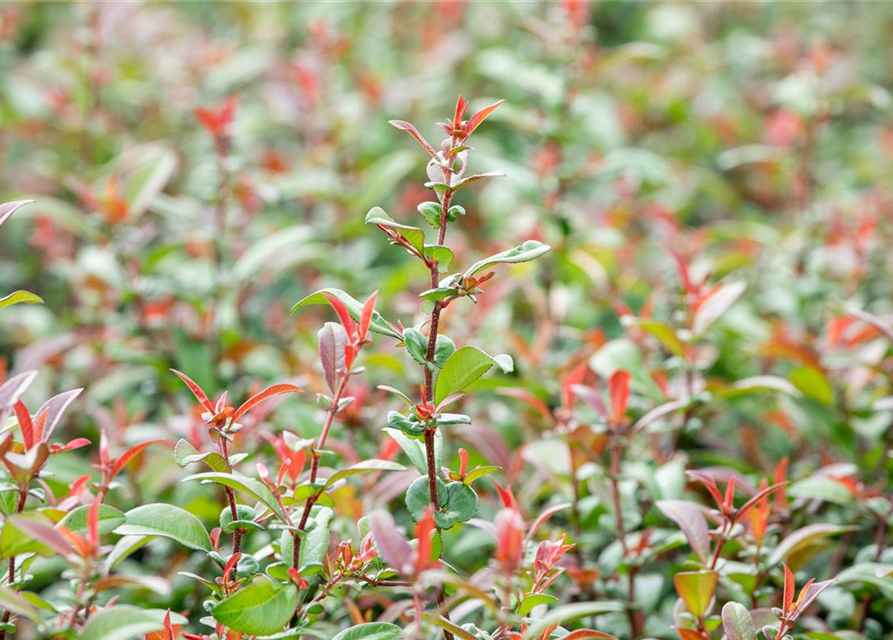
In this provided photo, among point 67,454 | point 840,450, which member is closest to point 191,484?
point 67,454

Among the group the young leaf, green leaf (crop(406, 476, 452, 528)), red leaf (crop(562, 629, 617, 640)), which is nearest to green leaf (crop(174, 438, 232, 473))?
green leaf (crop(406, 476, 452, 528))

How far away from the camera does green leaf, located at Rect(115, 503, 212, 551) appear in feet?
3.79

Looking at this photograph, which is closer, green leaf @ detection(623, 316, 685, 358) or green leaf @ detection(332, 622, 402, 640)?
green leaf @ detection(332, 622, 402, 640)

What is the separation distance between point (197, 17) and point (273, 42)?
2.39 ft

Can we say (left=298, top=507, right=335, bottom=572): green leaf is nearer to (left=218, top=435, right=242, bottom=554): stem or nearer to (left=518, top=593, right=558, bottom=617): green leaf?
(left=218, top=435, right=242, bottom=554): stem

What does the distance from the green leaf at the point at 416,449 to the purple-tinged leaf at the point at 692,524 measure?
0.35 m

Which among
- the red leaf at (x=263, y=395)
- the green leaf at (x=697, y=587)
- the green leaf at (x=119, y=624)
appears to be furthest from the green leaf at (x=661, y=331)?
the green leaf at (x=119, y=624)

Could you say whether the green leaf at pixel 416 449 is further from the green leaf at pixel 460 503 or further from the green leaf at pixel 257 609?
the green leaf at pixel 257 609

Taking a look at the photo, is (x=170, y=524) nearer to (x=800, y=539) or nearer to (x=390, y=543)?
(x=390, y=543)

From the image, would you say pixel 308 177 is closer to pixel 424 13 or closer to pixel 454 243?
pixel 454 243

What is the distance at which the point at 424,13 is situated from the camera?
366cm

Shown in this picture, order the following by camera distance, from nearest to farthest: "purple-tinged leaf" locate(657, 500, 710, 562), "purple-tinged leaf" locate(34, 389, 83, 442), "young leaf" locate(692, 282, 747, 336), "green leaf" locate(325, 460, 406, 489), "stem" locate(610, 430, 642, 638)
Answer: "green leaf" locate(325, 460, 406, 489)
"purple-tinged leaf" locate(34, 389, 83, 442)
"purple-tinged leaf" locate(657, 500, 710, 562)
"stem" locate(610, 430, 642, 638)
"young leaf" locate(692, 282, 747, 336)

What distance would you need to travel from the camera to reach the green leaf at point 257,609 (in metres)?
1.03

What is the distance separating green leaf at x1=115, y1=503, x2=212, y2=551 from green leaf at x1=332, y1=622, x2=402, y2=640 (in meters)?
0.21
